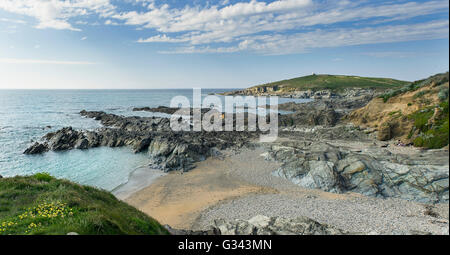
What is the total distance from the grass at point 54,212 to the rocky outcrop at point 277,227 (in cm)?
412

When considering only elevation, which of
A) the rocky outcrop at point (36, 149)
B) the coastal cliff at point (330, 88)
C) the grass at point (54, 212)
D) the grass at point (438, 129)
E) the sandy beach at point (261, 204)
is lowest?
the sandy beach at point (261, 204)

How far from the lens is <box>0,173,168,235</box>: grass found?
6.14m

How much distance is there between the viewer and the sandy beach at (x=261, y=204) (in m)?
13.6

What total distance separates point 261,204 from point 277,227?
5726mm

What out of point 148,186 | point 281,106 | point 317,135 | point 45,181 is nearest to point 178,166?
→ point 148,186

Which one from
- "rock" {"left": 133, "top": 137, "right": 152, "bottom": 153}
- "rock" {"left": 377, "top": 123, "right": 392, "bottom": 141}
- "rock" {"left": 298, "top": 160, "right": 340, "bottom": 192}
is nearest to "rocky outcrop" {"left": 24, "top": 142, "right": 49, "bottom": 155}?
"rock" {"left": 133, "top": 137, "right": 152, "bottom": 153}

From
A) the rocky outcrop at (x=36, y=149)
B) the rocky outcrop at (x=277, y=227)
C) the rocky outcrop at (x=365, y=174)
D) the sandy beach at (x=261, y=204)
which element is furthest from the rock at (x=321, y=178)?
the rocky outcrop at (x=36, y=149)

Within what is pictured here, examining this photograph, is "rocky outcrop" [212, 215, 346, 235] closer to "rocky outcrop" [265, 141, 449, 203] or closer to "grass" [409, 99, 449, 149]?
"grass" [409, 99, 449, 149]

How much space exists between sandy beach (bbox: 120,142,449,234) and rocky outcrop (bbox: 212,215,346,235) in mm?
2818

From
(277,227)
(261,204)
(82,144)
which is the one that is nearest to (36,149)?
(82,144)

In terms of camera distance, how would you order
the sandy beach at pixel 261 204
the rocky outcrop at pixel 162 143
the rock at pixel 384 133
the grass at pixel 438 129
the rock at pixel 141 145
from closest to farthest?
the grass at pixel 438 129, the sandy beach at pixel 261 204, the rocky outcrop at pixel 162 143, the rock at pixel 384 133, the rock at pixel 141 145

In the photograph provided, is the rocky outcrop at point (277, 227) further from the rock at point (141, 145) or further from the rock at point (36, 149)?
the rock at point (36, 149)

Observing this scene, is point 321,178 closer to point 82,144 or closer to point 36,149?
point 82,144
